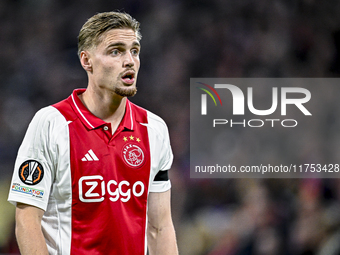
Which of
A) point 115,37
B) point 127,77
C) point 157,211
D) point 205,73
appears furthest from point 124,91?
point 205,73

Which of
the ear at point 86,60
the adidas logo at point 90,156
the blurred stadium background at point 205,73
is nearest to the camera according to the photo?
the adidas logo at point 90,156

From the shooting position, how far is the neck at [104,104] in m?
1.48

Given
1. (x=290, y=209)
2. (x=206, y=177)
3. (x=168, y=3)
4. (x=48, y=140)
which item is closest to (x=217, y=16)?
(x=168, y=3)

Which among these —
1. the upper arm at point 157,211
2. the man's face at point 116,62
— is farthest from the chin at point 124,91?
the upper arm at point 157,211

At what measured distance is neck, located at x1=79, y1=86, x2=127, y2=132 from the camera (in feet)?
4.87

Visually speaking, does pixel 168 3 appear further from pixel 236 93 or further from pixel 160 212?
pixel 160 212

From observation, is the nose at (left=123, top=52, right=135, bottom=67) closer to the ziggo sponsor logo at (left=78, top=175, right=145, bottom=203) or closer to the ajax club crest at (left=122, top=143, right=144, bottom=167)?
the ajax club crest at (left=122, top=143, right=144, bottom=167)

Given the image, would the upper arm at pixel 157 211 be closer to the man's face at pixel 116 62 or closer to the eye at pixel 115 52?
the man's face at pixel 116 62

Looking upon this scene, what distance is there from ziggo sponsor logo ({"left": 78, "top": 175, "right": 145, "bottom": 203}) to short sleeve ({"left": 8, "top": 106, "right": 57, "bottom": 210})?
0.11 meters

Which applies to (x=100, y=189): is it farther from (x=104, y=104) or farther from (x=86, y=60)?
(x=86, y=60)

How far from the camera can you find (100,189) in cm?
138

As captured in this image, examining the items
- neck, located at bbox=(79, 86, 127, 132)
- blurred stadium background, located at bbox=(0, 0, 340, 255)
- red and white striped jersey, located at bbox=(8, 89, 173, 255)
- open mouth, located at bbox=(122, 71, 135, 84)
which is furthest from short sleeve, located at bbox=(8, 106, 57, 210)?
blurred stadium background, located at bbox=(0, 0, 340, 255)

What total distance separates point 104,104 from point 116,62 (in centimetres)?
17

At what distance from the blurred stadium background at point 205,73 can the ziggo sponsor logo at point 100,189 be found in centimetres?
159
